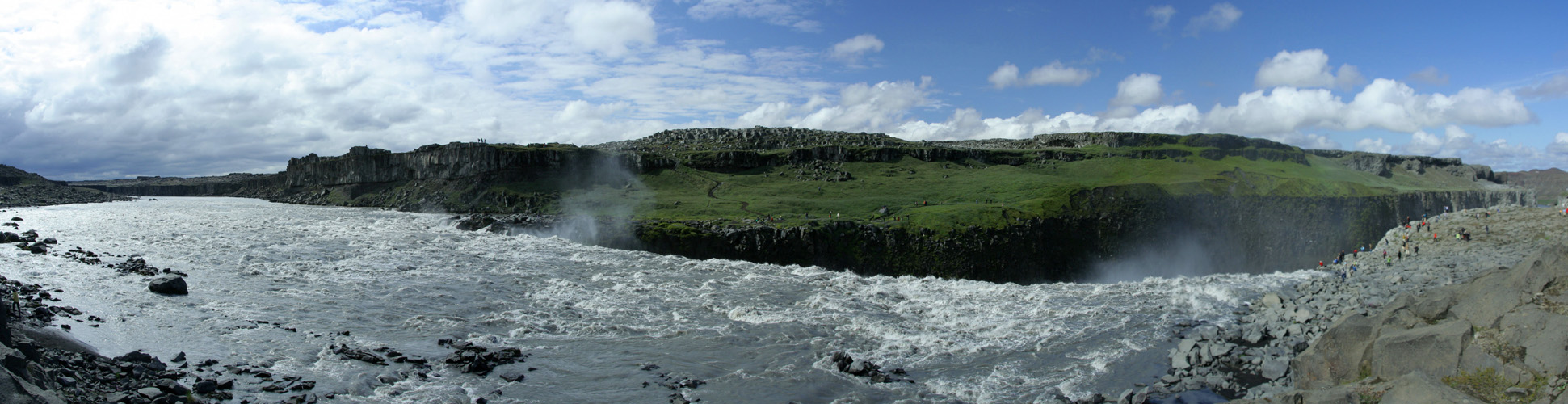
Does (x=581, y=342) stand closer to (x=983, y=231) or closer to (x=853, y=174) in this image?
(x=983, y=231)

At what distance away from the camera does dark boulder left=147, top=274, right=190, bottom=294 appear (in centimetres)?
3044

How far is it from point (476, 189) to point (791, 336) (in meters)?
79.8

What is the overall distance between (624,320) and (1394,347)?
85.6 ft

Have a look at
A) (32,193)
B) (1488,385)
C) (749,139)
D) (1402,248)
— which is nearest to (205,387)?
(1488,385)

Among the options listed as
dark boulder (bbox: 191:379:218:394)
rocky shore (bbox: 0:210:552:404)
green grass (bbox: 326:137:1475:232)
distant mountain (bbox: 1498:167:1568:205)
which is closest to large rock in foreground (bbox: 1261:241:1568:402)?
rocky shore (bbox: 0:210:552:404)

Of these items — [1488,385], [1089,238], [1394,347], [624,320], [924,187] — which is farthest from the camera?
[924,187]

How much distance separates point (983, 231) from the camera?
57.7 meters

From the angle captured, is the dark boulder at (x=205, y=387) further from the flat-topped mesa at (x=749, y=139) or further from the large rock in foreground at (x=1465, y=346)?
the flat-topped mesa at (x=749, y=139)

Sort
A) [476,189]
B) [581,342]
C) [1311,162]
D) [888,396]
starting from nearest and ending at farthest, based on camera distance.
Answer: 1. [888,396]
2. [581,342]
3. [476,189]
4. [1311,162]

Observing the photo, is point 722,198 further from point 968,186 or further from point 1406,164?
point 1406,164

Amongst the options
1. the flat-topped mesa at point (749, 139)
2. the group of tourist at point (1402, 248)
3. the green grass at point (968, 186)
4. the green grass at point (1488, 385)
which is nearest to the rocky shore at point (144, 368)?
the green grass at point (1488, 385)

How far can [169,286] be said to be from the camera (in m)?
30.5

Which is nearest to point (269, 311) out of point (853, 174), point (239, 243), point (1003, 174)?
point (239, 243)

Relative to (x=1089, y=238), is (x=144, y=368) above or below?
below
